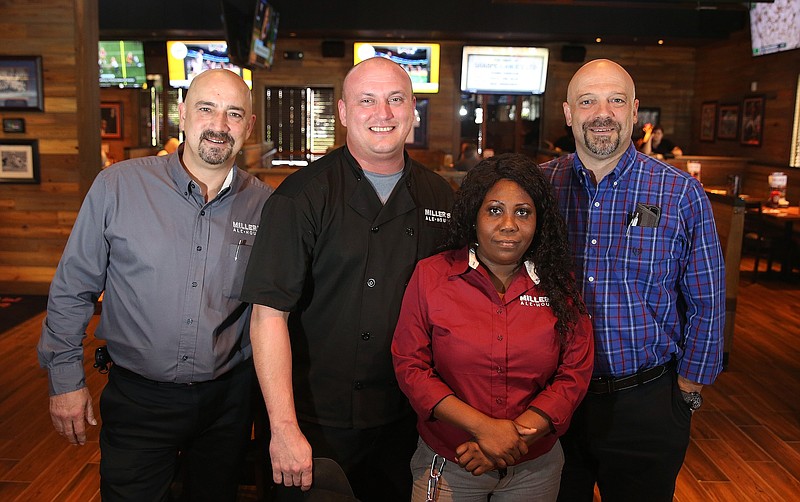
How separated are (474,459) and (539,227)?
2.22 ft

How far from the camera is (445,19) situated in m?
11.0

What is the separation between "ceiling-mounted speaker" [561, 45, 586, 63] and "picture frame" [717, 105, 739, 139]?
2502mm

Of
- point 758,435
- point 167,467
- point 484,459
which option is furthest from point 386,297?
point 758,435

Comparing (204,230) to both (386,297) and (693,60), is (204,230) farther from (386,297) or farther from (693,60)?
(693,60)

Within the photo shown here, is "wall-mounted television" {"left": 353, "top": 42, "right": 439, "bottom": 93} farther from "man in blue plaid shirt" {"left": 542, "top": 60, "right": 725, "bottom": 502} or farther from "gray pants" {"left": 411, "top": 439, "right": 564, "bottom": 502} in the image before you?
"gray pants" {"left": 411, "top": 439, "right": 564, "bottom": 502}

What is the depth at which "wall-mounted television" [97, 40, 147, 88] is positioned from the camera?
40.1 feet

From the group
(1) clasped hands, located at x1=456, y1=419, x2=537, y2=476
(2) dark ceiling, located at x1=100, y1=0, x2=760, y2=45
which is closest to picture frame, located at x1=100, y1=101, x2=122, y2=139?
(2) dark ceiling, located at x1=100, y1=0, x2=760, y2=45

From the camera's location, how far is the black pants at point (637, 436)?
2273mm

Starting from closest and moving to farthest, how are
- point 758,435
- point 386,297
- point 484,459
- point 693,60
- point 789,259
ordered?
point 484,459
point 386,297
point 758,435
point 789,259
point 693,60

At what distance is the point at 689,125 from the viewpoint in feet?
43.5

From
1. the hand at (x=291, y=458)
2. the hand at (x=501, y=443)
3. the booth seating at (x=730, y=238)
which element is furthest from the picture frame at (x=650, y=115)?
the hand at (x=291, y=458)

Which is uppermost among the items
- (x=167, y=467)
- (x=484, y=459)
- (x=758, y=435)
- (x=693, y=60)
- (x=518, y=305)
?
(x=693, y=60)

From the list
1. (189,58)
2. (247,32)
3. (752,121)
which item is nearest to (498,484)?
(247,32)

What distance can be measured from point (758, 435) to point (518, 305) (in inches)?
122
